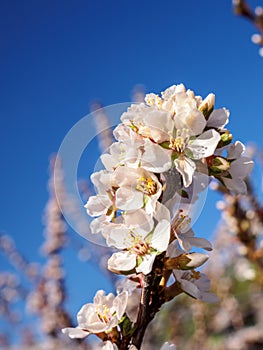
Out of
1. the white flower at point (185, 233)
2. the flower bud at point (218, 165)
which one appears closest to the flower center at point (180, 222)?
the white flower at point (185, 233)

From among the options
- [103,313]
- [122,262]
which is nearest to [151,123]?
[122,262]

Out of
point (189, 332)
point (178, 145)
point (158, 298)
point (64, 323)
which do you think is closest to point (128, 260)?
point (158, 298)

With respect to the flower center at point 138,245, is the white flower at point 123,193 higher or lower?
higher

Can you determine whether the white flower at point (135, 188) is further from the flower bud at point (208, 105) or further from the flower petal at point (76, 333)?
the flower petal at point (76, 333)

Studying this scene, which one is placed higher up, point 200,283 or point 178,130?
point 178,130

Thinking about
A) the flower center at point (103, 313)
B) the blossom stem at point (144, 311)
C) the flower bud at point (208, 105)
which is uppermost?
the flower bud at point (208, 105)

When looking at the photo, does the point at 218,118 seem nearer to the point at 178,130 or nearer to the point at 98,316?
the point at 178,130

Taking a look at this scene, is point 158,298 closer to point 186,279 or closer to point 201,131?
point 186,279

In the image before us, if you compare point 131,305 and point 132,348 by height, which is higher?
point 131,305
